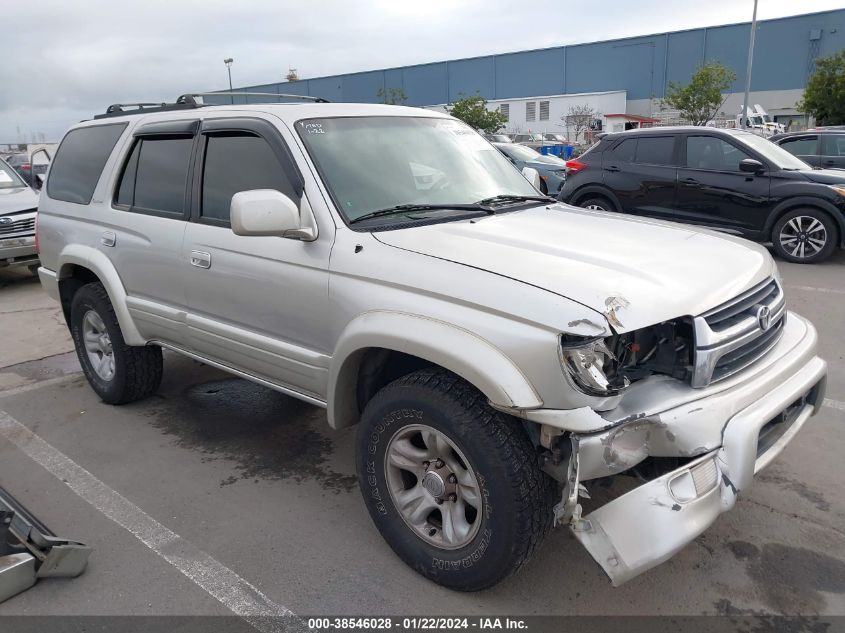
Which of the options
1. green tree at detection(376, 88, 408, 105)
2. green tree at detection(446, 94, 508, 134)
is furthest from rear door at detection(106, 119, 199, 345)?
green tree at detection(376, 88, 408, 105)

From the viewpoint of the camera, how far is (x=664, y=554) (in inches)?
86.6

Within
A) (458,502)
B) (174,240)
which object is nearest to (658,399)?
(458,502)

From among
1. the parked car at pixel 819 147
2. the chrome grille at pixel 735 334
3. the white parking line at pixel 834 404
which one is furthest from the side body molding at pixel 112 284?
the parked car at pixel 819 147

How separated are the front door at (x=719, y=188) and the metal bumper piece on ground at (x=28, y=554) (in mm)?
8590

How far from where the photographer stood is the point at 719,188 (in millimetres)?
9078

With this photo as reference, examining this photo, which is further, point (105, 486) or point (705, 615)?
point (105, 486)

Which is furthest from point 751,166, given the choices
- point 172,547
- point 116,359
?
point 172,547

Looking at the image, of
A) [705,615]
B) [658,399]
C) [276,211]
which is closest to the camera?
[658,399]

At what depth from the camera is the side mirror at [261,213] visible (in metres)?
2.83

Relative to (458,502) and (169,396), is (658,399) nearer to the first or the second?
(458,502)

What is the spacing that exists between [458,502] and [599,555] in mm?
641

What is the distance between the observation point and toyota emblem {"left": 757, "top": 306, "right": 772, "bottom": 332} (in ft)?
9.03

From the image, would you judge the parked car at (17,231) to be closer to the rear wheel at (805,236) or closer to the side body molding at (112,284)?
the side body molding at (112,284)

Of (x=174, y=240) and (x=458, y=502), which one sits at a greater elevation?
(x=174, y=240)
